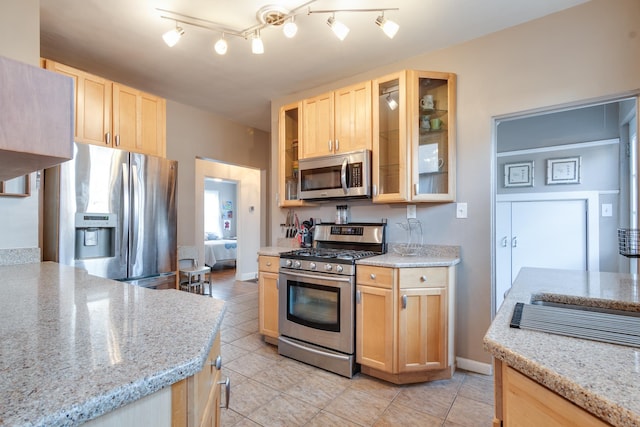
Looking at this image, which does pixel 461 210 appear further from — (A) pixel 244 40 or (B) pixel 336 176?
(A) pixel 244 40

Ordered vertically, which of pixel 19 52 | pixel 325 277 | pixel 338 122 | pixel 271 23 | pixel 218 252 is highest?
pixel 271 23

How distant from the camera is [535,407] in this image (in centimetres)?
68

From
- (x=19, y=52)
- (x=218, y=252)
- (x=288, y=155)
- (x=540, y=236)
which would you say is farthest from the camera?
(x=218, y=252)

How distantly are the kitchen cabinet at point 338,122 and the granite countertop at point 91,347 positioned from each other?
204 cm

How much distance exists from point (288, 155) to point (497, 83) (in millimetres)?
1971

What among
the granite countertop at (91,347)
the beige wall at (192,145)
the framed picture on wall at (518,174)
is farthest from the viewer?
the beige wall at (192,145)

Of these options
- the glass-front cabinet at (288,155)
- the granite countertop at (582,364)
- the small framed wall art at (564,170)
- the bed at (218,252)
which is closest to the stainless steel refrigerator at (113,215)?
the glass-front cabinet at (288,155)

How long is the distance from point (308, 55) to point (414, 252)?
6.35 ft

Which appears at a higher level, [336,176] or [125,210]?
[336,176]

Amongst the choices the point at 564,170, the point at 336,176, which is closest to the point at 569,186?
the point at 564,170

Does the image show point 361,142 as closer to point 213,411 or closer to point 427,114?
point 427,114

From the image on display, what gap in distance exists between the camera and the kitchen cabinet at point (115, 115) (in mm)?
2457

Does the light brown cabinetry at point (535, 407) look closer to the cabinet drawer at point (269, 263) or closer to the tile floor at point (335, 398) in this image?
the tile floor at point (335, 398)

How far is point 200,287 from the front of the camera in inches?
155
